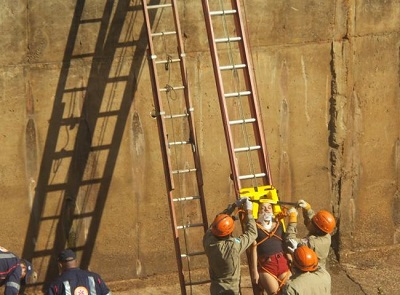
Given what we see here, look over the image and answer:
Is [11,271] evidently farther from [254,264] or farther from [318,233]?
[318,233]

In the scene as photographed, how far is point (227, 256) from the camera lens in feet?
29.2

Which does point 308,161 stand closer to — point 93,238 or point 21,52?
point 93,238

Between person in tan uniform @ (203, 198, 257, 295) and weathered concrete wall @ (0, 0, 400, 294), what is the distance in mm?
2231

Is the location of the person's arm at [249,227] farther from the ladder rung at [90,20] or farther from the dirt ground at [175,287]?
the ladder rung at [90,20]

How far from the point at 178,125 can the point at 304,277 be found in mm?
3243

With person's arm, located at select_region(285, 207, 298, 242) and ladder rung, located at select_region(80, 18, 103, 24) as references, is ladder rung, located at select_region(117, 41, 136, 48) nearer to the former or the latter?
ladder rung, located at select_region(80, 18, 103, 24)

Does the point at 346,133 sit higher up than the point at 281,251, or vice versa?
the point at 346,133

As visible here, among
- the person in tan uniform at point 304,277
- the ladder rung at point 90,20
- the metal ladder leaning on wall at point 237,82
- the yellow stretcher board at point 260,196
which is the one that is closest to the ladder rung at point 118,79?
the ladder rung at point 90,20

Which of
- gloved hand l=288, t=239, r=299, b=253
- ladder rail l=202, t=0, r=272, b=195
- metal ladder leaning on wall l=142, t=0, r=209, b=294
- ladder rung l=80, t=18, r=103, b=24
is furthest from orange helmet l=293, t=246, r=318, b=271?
ladder rung l=80, t=18, r=103, b=24

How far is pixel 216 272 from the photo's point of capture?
9.12 metres

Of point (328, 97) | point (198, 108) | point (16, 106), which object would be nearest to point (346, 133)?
point (328, 97)

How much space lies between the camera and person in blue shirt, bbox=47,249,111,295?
8.58m

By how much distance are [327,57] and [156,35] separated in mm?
2173

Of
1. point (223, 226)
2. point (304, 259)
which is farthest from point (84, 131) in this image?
point (304, 259)
